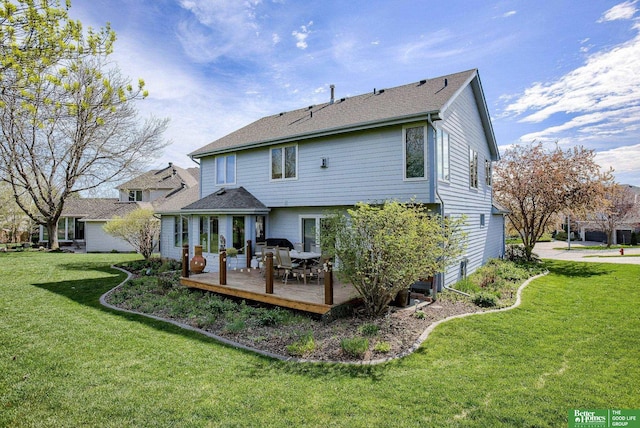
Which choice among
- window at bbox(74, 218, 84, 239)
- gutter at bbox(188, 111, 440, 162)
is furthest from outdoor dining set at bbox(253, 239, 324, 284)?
window at bbox(74, 218, 84, 239)

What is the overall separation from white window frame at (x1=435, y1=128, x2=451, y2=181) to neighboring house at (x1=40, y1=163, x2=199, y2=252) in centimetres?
1865

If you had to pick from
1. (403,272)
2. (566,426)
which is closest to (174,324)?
(403,272)

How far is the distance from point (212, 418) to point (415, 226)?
516cm

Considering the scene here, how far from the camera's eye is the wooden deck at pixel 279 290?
306 inches

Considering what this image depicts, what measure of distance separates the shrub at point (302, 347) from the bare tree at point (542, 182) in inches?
680

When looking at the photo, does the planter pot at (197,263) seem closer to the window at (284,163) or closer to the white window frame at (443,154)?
the window at (284,163)

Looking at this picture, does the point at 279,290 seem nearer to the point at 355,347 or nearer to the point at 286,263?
the point at 286,263

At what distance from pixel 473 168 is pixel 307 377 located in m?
12.3

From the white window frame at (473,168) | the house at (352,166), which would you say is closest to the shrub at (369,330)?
the house at (352,166)

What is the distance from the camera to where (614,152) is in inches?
843

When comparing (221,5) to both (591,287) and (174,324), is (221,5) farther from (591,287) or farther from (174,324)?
(591,287)

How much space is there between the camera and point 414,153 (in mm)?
9984

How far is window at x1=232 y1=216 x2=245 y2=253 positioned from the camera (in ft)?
43.2

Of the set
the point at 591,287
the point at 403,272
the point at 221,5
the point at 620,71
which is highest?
the point at 221,5
